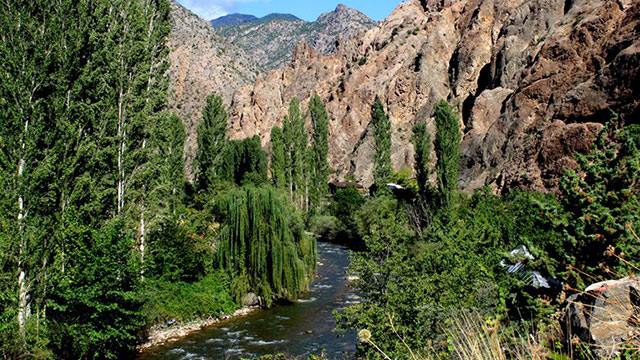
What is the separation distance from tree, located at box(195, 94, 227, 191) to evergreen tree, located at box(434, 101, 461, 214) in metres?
17.1

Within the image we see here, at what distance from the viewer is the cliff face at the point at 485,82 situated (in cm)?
3559

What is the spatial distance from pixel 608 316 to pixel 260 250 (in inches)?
842

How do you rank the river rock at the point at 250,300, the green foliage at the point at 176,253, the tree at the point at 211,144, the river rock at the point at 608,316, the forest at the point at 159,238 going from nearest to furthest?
the river rock at the point at 608,316, the forest at the point at 159,238, the green foliage at the point at 176,253, the river rock at the point at 250,300, the tree at the point at 211,144

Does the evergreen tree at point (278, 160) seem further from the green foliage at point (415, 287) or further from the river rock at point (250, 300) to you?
the green foliage at point (415, 287)

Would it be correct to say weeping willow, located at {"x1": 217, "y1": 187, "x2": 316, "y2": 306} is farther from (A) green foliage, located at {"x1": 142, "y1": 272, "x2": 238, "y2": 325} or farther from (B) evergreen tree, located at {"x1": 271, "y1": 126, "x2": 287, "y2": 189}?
(B) evergreen tree, located at {"x1": 271, "y1": 126, "x2": 287, "y2": 189}

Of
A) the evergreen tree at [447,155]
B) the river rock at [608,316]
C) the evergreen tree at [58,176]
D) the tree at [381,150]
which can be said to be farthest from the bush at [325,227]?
the river rock at [608,316]

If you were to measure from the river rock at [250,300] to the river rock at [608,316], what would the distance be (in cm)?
2126

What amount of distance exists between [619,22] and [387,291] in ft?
112

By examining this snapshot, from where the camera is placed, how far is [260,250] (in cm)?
2461

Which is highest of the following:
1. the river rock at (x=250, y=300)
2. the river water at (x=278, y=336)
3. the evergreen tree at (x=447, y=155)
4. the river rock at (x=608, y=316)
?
the evergreen tree at (x=447, y=155)

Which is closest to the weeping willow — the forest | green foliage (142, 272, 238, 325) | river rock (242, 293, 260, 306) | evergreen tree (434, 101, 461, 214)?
the forest

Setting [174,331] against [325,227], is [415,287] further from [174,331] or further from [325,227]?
[325,227]

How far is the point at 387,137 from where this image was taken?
181 ft

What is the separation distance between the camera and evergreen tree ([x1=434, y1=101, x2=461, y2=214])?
36375 mm
